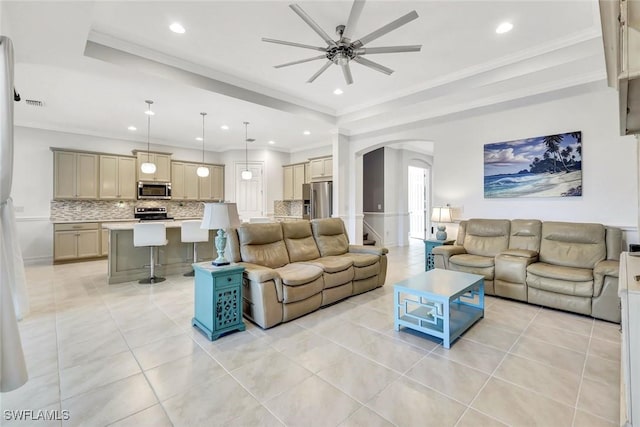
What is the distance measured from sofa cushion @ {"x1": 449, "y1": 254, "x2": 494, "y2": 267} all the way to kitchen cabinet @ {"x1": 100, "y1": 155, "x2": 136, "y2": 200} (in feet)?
22.6

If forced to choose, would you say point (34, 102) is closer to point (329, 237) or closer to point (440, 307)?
point (329, 237)

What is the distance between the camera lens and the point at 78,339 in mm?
2635

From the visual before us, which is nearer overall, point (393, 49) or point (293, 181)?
point (393, 49)

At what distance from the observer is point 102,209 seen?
260 inches

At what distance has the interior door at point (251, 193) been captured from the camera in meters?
8.08

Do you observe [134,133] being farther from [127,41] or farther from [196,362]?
[196,362]

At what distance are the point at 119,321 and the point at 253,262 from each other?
58.8 inches

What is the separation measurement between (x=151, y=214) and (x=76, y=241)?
4.89 feet

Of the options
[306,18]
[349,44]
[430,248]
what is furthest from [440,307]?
[306,18]

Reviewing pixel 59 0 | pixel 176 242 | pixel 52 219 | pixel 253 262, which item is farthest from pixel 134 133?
pixel 253 262

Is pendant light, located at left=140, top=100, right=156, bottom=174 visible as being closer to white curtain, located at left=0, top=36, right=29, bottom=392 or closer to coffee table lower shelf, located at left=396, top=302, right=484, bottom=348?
white curtain, located at left=0, top=36, right=29, bottom=392

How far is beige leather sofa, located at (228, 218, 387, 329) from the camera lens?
2867mm

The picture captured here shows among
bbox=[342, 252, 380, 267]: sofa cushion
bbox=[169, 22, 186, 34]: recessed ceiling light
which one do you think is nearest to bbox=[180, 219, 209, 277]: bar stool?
bbox=[342, 252, 380, 267]: sofa cushion

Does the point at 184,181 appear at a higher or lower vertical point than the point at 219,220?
higher
